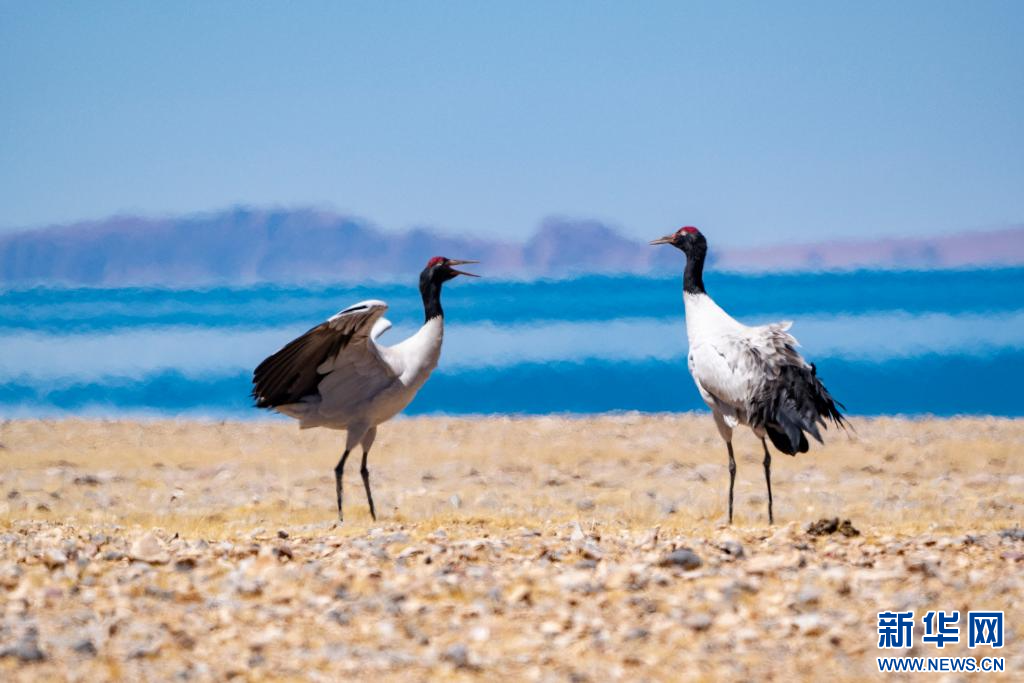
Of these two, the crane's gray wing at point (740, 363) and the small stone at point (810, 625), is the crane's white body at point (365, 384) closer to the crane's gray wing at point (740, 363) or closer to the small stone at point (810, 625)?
the crane's gray wing at point (740, 363)

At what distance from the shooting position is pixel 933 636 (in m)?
7.08

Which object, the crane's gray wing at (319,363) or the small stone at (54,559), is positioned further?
the crane's gray wing at (319,363)

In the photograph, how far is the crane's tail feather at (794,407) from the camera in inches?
480

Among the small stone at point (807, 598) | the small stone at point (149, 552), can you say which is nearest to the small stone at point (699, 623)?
the small stone at point (807, 598)

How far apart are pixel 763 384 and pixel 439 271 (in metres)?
4.02

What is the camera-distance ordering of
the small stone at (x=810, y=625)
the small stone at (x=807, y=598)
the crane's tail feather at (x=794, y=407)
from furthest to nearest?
the crane's tail feather at (x=794, y=407) < the small stone at (x=807, y=598) < the small stone at (x=810, y=625)

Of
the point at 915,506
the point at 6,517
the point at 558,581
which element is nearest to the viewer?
the point at 558,581

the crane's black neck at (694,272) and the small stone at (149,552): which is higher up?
the crane's black neck at (694,272)

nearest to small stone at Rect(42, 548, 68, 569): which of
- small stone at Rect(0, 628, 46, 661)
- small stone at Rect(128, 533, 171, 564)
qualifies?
small stone at Rect(128, 533, 171, 564)

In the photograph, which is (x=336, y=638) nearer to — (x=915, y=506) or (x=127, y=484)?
(x=915, y=506)

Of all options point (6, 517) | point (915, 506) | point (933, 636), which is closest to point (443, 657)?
point (933, 636)

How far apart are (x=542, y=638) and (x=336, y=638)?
1107 millimetres

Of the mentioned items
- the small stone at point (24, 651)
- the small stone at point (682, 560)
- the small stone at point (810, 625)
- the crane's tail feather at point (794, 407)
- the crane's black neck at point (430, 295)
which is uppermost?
the crane's black neck at point (430, 295)

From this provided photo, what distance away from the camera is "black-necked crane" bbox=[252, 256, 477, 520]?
13094mm
